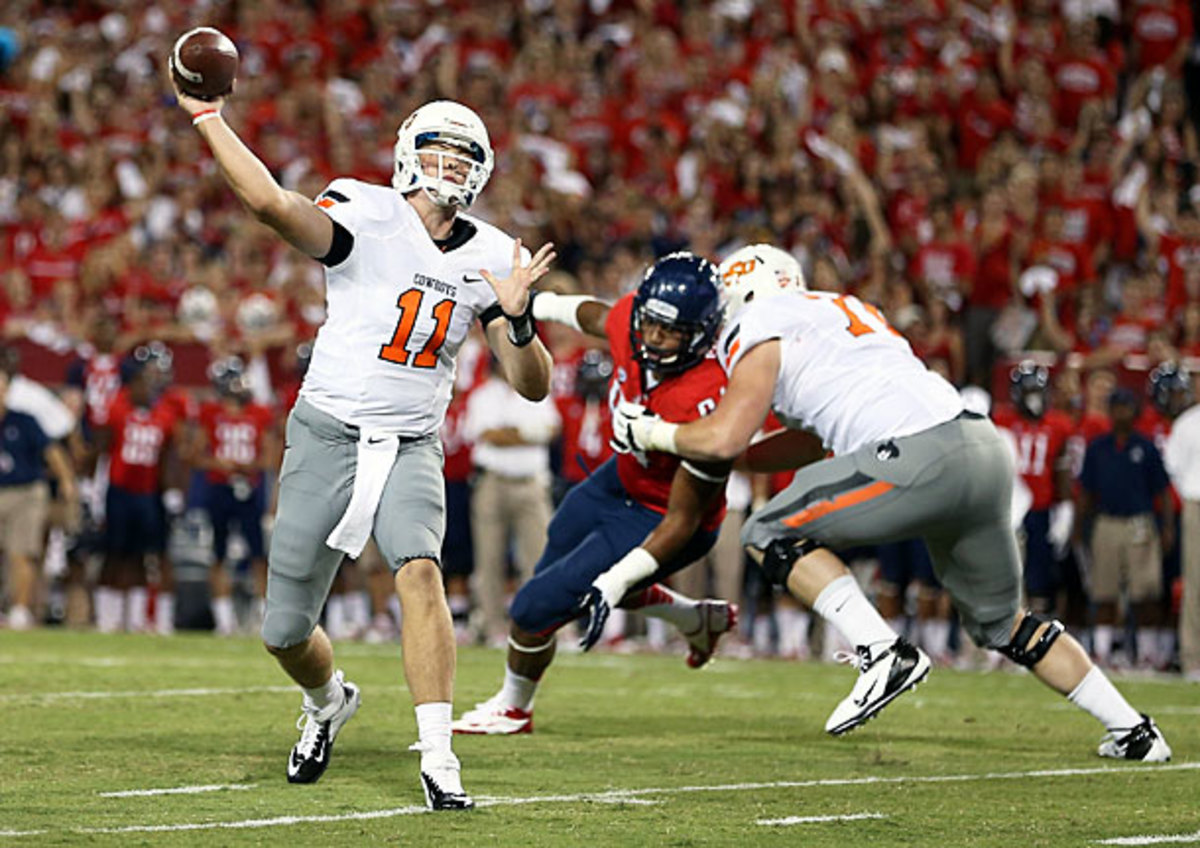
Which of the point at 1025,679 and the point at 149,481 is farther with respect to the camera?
the point at 149,481

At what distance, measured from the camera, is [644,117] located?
16.0 metres

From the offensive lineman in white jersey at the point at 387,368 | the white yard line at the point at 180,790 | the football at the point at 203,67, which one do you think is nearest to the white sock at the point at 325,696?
the offensive lineman in white jersey at the point at 387,368

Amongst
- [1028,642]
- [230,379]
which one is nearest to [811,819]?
[1028,642]

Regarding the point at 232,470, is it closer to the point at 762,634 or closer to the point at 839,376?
the point at 762,634

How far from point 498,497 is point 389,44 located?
6.37 metres

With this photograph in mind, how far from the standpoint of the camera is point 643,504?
24.3 feet

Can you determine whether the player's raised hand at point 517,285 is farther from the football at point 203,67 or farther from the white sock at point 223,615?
the white sock at point 223,615

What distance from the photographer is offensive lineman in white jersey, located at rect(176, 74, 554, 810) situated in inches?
228

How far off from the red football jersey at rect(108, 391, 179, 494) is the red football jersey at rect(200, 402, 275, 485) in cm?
36

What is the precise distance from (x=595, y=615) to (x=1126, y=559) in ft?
21.4

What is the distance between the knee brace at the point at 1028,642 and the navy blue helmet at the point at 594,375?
618cm

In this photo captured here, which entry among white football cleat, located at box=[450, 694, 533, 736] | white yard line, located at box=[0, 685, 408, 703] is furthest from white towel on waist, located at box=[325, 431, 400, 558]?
white yard line, located at box=[0, 685, 408, 703]

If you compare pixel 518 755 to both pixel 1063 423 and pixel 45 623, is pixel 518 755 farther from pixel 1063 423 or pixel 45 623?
pixel 45 623

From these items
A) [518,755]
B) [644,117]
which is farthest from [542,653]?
[644,117]
